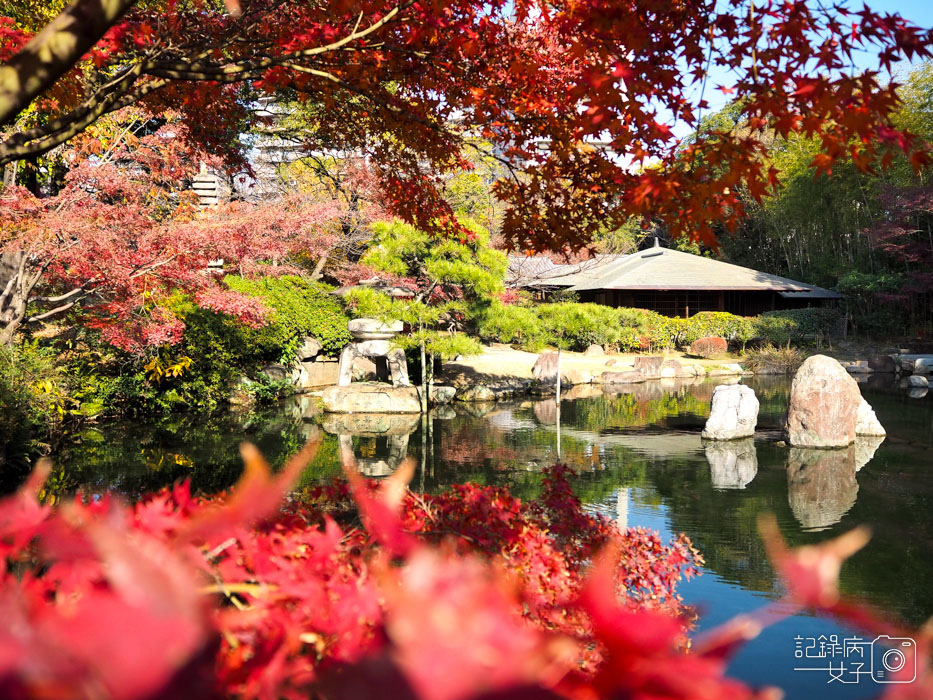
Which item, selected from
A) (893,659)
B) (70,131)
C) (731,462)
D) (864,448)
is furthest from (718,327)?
(70,131)

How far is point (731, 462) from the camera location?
27.8 feet

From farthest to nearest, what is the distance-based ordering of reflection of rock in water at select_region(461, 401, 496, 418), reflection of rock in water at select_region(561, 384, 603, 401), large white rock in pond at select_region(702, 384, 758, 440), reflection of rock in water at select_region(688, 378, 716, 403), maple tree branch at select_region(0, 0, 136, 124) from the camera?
1. reflection of rock in water at select_region(561, 384, 603, 401)
2. reflection of rock in water at select_region(688, 378, 716, 403)
3. reflection of rock in water at select_region(461, 401, 496, 418)
4. large white rock in pond at select_region(702, 384, 758, 440)
5. maple tree branch at select_region(0, 0, 136, 124)

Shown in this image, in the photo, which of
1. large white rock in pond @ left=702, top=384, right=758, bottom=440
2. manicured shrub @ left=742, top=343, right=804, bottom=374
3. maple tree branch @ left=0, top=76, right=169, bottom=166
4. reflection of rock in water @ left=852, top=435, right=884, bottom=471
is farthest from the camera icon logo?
manicured shrub @ left=742, top=343, right=804, bottom=374

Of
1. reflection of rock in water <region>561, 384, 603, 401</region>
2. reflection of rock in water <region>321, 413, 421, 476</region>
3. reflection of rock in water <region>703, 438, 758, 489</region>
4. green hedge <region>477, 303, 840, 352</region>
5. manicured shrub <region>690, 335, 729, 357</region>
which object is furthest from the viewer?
manicured shrub <region>690, 335, 729, 357</region>

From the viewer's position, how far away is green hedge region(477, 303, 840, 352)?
19828mm

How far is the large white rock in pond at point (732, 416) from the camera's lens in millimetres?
9562

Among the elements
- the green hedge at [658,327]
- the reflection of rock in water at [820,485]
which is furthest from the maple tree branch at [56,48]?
the green hedge at [658,327]

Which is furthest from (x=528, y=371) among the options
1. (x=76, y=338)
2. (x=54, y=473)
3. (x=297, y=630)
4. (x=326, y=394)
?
(x=297, y=630)

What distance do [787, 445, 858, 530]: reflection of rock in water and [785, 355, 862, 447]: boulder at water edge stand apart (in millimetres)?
173

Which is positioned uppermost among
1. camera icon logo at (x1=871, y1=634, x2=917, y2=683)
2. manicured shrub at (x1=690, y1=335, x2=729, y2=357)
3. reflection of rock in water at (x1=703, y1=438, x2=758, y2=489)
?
manicured shrub at (x1=690, y1=335, x2=729, y2=357)

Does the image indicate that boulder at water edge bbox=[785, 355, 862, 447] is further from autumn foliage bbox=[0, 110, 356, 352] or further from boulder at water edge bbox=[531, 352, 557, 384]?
autumn foliage bbox=[0, 110, 356, 352]

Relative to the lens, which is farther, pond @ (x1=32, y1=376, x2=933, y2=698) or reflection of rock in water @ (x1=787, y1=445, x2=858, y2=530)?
reflection of rock in water @ (x1=787, y1=445, x2=858, y2=530)

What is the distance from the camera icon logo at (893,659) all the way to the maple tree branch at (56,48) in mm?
4054

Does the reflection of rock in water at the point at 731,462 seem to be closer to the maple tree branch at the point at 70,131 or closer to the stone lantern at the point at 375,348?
the stone lantern at the point at 375,348
